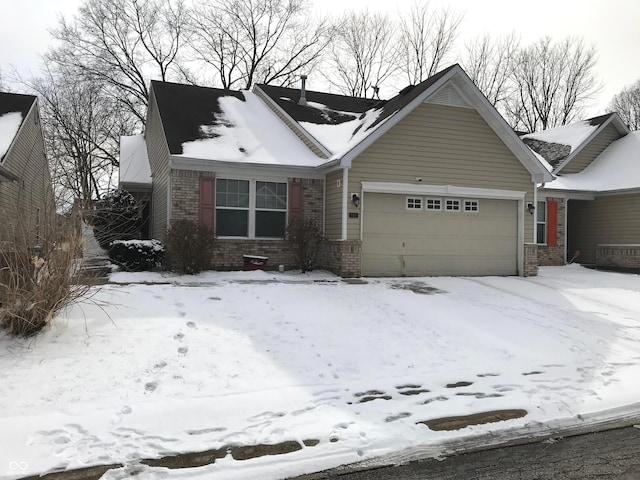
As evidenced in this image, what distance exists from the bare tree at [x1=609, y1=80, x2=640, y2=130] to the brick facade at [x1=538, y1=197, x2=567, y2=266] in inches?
1212

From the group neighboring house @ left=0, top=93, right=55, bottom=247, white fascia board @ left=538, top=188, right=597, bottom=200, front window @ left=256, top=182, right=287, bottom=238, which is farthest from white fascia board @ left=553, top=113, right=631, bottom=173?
neighboring house @ left=0, top=93, right=55, bottom=247

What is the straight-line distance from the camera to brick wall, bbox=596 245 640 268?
17109 mm

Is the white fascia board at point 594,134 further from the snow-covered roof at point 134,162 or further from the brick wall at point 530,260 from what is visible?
the snow-covered roof at point 134,162

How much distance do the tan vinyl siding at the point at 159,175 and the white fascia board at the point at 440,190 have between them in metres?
5.69

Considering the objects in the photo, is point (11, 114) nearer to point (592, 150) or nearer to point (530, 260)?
point (530, 260)

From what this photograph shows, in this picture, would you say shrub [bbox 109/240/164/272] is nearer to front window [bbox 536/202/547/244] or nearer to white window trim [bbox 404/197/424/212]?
white window trim [bbox 404/197/424/212]

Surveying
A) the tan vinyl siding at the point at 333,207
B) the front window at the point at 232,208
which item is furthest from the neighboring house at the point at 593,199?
the front window at the point at 232,208

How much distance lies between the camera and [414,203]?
45.0 feet

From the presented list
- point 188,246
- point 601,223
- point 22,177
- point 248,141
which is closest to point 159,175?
point 248,141

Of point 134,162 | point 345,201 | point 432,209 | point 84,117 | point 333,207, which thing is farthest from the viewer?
point 84,117

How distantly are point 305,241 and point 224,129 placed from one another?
4652mm

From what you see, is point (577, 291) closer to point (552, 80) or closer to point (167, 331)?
point (167, 331)

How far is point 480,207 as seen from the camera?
14344mm

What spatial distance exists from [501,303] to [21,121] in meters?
16.7
